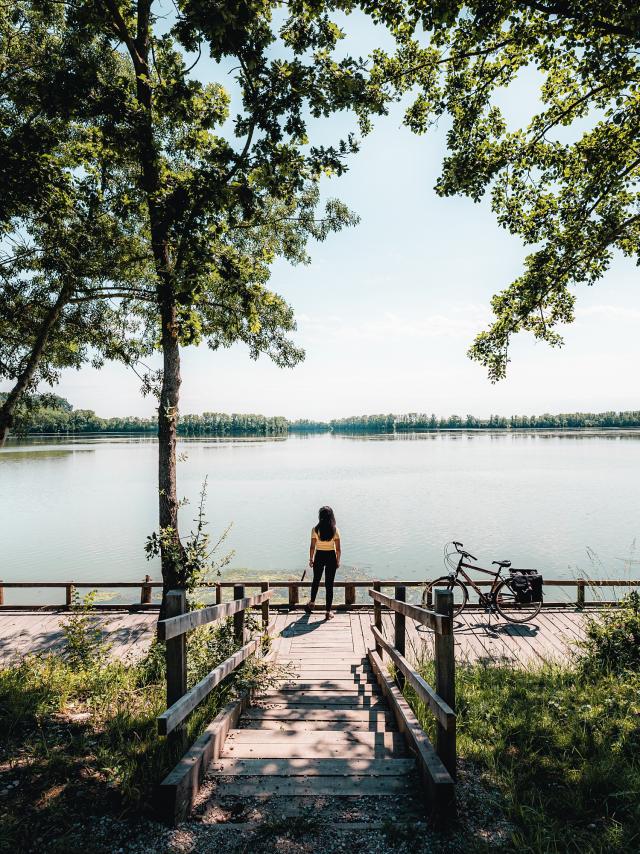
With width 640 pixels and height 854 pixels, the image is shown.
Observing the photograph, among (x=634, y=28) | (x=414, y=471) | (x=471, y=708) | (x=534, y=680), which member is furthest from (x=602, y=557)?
(x=414, y=471)

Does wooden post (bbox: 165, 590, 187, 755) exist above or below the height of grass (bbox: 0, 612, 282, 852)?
above

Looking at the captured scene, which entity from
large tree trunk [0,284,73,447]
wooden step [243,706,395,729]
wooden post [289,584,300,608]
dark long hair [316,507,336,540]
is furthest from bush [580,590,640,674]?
large tree trunk [0,284,73,447]

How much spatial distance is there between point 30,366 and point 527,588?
34.2ft

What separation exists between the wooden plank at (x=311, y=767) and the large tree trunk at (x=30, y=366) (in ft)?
23.7

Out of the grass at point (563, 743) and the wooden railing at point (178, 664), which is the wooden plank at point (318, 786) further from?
the grass at point (563, 743)

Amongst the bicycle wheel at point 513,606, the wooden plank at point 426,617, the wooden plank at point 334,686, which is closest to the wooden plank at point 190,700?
the wooden plank at point 334,686

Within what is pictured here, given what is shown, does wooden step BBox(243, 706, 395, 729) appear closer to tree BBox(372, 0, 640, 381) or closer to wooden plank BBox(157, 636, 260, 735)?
wooden plank BBox(157, 636, 260, 735)

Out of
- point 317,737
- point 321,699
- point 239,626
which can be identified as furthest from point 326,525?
point 317,737

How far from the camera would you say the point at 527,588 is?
901 cm

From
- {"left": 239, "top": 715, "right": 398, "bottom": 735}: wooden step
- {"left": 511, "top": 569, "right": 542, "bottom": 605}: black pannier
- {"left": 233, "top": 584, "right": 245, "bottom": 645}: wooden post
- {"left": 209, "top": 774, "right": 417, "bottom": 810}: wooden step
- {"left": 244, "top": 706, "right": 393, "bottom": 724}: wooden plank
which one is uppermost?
{"left": 233, "top": 584, "right": 245, "bottom": 645}: wooden post

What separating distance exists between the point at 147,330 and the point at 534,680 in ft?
30.6

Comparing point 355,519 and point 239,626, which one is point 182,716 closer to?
point 239,626

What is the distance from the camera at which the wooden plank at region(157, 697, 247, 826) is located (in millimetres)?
2672

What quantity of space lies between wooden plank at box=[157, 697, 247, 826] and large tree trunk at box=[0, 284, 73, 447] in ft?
22.9
